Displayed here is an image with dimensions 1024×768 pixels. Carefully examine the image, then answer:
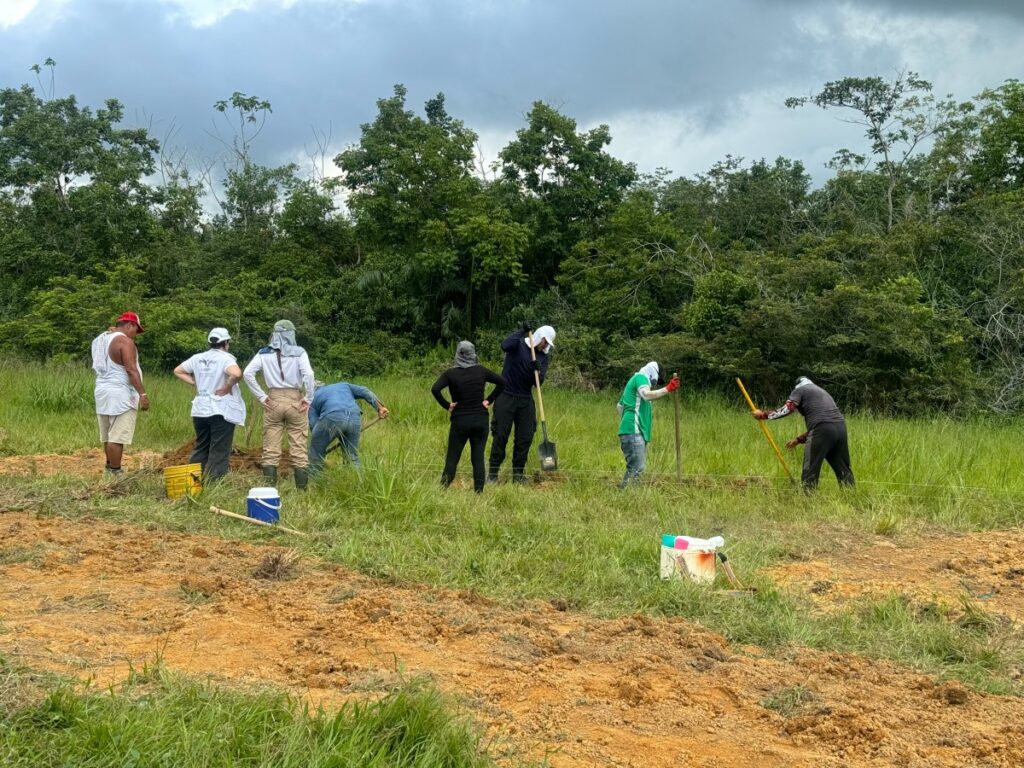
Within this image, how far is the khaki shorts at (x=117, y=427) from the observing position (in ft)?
27.3

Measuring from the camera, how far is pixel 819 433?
8789mm

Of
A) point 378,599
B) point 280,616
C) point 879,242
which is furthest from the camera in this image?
point 879,242

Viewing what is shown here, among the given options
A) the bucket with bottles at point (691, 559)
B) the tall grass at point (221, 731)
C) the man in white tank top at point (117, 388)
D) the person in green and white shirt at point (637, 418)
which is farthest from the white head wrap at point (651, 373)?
the tall grass at point (221, 731)

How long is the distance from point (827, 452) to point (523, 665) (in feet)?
18.3

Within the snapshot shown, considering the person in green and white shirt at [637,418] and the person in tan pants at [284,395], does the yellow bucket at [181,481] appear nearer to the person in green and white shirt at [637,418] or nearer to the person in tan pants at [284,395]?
the person in tan pants at [284,395]

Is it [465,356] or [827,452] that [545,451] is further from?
[827,452]

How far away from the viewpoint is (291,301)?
73.6 feet

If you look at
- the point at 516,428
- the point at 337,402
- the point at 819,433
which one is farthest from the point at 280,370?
the point at 819,433

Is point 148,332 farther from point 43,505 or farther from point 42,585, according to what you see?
point 42,585

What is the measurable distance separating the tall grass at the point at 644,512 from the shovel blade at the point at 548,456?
13 cm

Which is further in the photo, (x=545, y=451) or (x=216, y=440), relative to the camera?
(x=545, y=451)

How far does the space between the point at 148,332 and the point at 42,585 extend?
15.5 meters

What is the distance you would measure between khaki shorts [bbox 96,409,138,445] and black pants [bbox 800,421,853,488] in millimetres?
6353

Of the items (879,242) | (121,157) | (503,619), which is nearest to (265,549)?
(503,619)
